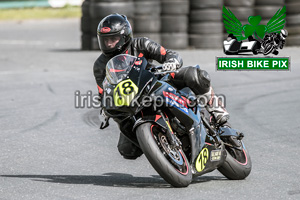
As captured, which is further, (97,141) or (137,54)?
(97,141)

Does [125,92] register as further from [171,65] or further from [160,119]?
[171,65]

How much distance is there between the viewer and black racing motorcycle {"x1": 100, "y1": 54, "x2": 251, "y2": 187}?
4.79 meters

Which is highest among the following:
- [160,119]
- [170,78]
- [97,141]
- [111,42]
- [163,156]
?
[111,42]

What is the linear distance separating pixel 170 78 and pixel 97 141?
7.17ft

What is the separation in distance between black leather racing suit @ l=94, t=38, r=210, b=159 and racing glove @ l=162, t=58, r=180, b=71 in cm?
5

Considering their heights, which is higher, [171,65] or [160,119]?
[171,65]

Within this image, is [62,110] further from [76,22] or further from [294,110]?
[76,22]

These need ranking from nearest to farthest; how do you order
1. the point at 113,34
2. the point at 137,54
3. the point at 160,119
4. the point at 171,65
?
the point at 160,119
the point at 171,65
the point at 113,34
the point at 137,54

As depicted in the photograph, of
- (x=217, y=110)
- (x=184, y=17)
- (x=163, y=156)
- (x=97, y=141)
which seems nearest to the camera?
(x=163, y=156)

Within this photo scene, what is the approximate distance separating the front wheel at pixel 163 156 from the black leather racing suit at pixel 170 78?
21.2 inches

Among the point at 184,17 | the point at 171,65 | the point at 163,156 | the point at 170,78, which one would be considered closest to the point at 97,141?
the point at 170,78

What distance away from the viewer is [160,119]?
4.89 m

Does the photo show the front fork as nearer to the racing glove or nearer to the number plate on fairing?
the number plate on fairing

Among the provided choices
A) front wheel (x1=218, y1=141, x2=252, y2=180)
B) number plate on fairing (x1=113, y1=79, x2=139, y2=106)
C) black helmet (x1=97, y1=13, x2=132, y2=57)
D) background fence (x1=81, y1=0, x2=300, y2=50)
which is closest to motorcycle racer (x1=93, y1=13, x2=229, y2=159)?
black helmet (x1=97, y1=13, x2=132, y2=57)
